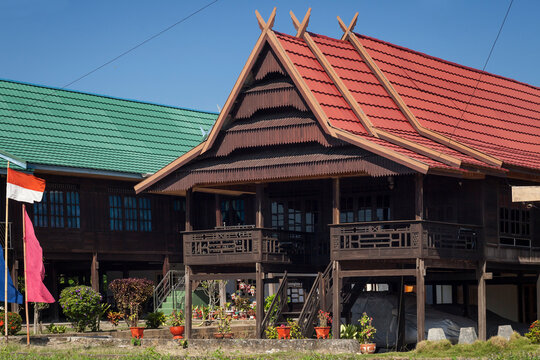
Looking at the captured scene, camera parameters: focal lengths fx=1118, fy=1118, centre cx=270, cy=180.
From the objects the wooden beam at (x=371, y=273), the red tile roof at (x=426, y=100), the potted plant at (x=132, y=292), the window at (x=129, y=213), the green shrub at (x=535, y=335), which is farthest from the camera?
the window at (x=129, y=213)

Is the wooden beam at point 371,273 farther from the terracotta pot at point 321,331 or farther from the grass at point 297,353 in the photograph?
the grass at point 297,353

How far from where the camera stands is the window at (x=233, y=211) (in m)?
39.8

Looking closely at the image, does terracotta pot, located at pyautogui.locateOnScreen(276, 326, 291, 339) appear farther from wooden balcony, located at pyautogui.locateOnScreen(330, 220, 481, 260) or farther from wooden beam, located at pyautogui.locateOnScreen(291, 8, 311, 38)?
wooden beam, located at pyautogui.locateOnScreen(291, 8, 311, 38)

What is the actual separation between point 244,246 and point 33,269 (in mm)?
5973

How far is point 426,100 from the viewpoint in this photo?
3356cm

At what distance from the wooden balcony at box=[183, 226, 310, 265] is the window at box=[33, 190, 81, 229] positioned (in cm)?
612

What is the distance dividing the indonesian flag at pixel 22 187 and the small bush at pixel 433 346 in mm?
11018

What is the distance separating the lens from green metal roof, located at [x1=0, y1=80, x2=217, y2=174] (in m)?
37.8

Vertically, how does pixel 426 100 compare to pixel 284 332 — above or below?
above

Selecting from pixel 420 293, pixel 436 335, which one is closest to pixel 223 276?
pixel 420 293

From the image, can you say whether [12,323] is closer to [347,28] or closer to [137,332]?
[137,332]

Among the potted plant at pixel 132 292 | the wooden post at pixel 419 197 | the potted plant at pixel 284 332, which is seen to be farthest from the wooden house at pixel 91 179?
the wooden post at pixel 419 197

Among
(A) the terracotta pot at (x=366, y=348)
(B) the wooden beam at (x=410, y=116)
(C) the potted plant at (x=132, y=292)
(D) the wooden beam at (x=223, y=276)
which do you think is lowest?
(A) the terracotta pot at (x=366, y=348)

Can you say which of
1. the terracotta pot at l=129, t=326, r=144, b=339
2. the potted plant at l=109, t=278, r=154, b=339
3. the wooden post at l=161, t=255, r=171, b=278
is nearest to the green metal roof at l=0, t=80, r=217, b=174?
the wooden post at l=161, t=255, r=171, b=278
